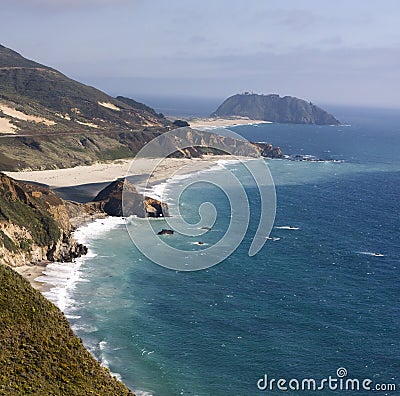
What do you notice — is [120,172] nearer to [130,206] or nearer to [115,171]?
[115,171]

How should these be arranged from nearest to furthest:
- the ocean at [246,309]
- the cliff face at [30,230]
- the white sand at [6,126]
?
the ocean at [246,309] < the cliff face at [30,230] < the white sand at [6,126]

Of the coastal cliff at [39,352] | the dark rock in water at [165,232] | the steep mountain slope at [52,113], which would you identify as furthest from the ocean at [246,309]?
the steep mountain slope at [52,113]

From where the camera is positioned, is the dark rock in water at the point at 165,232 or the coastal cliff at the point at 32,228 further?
the dark rock in water at the point at 165,232

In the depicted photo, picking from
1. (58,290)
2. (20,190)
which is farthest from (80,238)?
(58,290)

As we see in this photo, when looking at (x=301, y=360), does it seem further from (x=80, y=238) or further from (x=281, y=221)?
(x=281, y=221)

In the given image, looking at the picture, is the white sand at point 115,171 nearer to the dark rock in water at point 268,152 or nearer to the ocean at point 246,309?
the dark rock in water at point 268,152

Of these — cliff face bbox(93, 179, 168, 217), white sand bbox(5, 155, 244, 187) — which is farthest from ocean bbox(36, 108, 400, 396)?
white sand bbox(5, 155, 244, 187)
